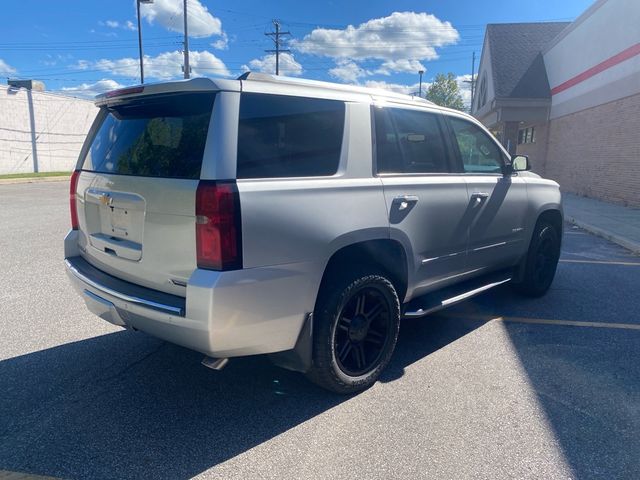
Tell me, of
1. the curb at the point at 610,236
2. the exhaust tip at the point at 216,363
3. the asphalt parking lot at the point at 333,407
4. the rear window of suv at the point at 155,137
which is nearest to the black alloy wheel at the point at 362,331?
the asphalt parking lot at the point at 333,407

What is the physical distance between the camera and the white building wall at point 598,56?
13.8 m

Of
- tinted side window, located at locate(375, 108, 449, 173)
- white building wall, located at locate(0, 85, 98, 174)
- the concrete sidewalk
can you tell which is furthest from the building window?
white building wall, located at locate(0, 85, 98, 174)

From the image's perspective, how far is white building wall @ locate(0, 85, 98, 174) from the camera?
25.0 m

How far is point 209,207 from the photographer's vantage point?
2451 mm

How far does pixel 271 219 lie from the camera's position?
2596mm

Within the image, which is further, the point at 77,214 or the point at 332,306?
the point at 77,214

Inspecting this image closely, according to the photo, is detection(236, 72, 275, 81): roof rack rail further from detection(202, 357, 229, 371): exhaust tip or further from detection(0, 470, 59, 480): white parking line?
detection(0, 470, 59, 480): white parking line

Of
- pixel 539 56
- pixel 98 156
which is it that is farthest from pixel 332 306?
pixel 539 56

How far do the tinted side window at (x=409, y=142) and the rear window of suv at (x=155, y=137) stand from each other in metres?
1.29

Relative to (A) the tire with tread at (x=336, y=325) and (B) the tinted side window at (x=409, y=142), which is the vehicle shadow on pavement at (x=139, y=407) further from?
(B) the tinted side window at (x=409, y=142)

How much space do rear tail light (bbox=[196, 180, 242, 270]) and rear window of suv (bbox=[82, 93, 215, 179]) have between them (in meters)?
0.17

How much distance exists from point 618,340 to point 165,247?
396 centimetres

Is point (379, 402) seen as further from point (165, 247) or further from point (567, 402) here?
point (165, 247)

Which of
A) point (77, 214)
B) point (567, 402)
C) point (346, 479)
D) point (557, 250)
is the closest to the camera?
point (346, 479)
